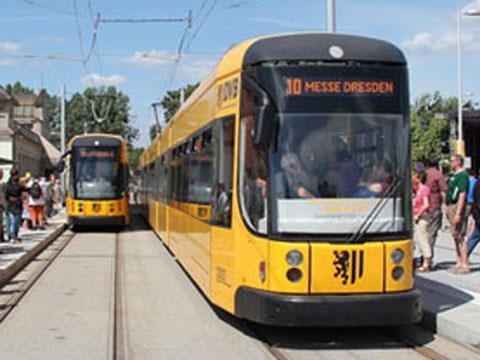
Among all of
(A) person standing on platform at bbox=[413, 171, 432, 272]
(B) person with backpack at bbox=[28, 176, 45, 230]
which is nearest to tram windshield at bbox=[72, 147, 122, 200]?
(B) person with backpack at bbox=[28, 176, 45, 230]

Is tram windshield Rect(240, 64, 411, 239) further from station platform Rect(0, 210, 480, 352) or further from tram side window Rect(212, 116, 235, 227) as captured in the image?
station platform Rect(0, 210, 480, 352)

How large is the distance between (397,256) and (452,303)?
75.4 inches

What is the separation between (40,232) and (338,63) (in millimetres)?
16385

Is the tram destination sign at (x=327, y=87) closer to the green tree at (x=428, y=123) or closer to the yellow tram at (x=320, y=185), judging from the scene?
the yellow tram at (x=320, y=185)

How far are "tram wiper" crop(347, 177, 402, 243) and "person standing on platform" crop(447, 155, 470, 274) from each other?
3.91 m

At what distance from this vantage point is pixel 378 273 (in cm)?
757

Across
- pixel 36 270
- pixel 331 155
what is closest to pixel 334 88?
pixel 331 155

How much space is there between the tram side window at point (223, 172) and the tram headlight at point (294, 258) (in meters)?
0.99

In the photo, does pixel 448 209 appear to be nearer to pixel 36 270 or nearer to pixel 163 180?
pixel 36 270

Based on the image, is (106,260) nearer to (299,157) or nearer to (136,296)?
(136,296)

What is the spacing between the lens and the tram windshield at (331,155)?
760 centimetres

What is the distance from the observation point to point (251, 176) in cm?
792

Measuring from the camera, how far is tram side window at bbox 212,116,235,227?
828cm

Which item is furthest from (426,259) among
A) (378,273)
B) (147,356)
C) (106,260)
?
(106,260)
